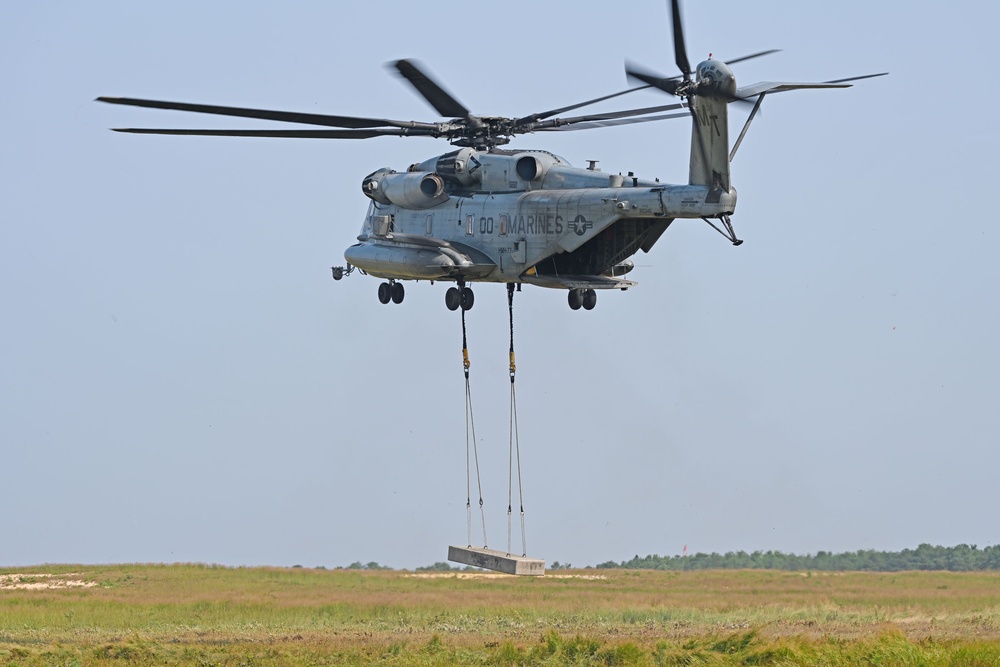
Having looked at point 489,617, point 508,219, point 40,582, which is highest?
point 508,219

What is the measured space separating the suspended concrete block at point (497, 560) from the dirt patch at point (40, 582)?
1852cm

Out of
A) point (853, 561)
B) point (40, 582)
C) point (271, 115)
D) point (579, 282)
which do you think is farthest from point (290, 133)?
point (853, 561)

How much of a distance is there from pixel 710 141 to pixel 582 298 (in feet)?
16.7

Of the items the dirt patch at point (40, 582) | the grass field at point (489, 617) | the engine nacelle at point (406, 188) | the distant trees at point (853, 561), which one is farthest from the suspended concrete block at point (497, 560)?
the distant trees at point (853, 561)

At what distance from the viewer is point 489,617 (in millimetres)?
38562

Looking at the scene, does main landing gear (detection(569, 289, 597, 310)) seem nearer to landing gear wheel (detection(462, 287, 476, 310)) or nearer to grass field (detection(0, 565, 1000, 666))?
landing gear wheel (detection(462, 287, 476, 310))

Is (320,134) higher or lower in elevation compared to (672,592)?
higher

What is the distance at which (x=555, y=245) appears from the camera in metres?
31.6

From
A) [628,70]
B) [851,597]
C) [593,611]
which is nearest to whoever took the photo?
[628,70]

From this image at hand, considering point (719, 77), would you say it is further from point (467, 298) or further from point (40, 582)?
point (40, 582)

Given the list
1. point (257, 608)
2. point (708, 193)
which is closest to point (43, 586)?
point (257, 608)

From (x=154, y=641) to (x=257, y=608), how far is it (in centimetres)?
789

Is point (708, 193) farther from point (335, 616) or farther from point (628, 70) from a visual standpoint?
point (335, 616)

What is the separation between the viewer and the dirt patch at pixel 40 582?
4612cm
